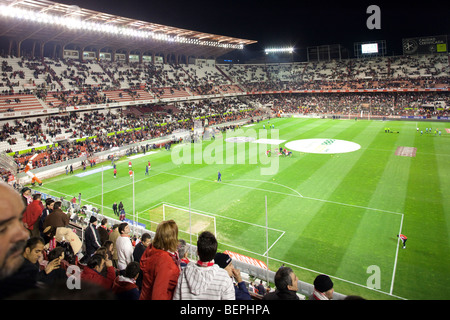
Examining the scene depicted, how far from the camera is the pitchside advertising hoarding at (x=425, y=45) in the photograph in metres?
69.6

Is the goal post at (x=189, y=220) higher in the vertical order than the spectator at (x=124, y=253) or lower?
lower

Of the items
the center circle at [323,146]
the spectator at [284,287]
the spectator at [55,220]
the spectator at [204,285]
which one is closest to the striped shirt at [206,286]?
the spectator at [204,285]

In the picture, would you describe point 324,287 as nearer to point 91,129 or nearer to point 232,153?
point 232,153

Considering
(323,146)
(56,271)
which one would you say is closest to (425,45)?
(323,146)

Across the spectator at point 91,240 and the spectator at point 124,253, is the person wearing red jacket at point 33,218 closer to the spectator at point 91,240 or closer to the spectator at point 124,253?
the spectator at point 91,240

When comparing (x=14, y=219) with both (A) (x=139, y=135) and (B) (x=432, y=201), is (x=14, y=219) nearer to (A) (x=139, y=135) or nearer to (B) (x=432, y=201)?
(B) (x=432, y=201)

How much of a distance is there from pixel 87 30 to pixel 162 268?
5182 cm

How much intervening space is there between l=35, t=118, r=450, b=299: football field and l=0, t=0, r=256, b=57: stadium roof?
2104 cm

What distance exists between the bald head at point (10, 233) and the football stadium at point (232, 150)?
34 mm

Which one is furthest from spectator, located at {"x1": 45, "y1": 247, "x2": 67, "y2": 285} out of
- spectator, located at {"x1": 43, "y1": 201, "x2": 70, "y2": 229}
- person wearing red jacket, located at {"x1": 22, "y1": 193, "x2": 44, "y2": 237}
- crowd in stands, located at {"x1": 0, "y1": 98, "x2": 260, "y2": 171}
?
crowd in stands, located at {"x1": 0, "y1": 98, "x2": 260, "y2": 171}

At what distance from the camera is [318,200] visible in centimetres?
2278

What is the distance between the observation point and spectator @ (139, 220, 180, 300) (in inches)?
156

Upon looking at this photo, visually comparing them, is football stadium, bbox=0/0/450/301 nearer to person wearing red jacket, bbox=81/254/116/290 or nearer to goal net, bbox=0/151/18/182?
person wearing red jacket, bbox=81/254/116/290
